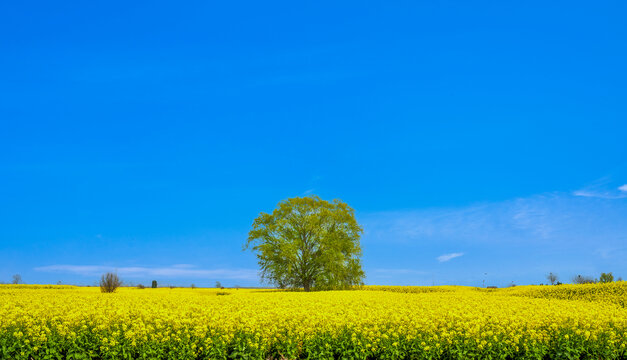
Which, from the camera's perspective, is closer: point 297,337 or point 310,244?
point 297,337

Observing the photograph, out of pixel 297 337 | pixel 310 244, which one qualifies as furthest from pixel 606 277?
pixel 297 337

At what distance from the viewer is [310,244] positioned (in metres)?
42.1

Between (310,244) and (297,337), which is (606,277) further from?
(297,337)

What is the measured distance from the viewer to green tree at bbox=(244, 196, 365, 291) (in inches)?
1608

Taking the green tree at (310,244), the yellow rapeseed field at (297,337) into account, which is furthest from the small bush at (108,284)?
the yellow rapeseed field at (297,337)

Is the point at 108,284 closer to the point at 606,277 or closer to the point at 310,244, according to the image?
the point at 310,244

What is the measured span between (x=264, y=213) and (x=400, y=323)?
31.5m

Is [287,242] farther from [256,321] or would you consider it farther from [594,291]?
[256,321]

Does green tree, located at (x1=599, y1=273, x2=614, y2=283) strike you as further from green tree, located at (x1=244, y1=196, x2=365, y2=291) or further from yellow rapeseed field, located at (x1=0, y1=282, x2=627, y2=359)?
yellow rapeseed field, located at (x1=0, y1=282, x2=627, y2=359)

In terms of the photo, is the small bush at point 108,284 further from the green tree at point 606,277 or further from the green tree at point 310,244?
the green tree at point 606,277

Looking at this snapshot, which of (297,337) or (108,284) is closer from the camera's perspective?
(297,337)

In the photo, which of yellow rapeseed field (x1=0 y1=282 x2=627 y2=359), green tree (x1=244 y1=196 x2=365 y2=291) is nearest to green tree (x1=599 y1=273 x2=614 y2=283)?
green tree (x1=244 y1=196 x2=365 y2=291)

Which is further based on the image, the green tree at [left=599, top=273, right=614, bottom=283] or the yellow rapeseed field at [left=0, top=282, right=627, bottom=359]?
the green tree at [left=599, top=273, right=614, bottom=283]

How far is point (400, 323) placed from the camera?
1199 cm
